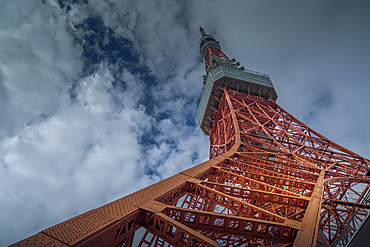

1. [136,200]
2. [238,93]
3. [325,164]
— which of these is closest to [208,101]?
[238,93]

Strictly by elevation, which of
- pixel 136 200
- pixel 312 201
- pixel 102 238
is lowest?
pixel 102 238

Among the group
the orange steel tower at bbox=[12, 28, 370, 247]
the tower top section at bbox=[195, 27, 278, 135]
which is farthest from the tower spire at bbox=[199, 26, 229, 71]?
the orange steel tower at bbox=[12, 28, 370, 247]

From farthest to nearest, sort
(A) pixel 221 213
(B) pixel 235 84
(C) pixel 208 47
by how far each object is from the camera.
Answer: (C) pixel 208 47 < (B) pixel 235 84 < (A) pixel 221 213

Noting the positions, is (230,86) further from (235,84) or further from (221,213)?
(221,213)

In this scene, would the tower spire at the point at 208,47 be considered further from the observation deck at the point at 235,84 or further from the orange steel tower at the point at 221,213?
the orange steel tower at the point at 221,213

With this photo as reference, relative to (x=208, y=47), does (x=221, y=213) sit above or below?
below

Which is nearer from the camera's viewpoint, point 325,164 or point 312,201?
point 312,201

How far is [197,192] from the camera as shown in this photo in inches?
261

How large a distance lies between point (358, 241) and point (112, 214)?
14.6ft

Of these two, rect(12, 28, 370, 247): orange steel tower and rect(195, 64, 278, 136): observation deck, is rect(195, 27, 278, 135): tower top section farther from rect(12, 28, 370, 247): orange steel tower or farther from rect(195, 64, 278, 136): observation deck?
rect(12, 28, 370, 247): orange steel tower

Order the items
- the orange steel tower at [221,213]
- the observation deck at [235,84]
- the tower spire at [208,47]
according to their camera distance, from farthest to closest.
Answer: the tower spire at [208,47] < the observation deck at [235,84] < the orange steel tower at [221,213]

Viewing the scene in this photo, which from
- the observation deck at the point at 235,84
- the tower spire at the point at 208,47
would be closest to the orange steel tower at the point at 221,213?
the observation deck at the point at 235,84

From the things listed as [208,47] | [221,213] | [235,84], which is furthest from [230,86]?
[221,213]

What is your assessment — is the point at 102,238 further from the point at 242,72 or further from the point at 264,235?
the point at 242,72
